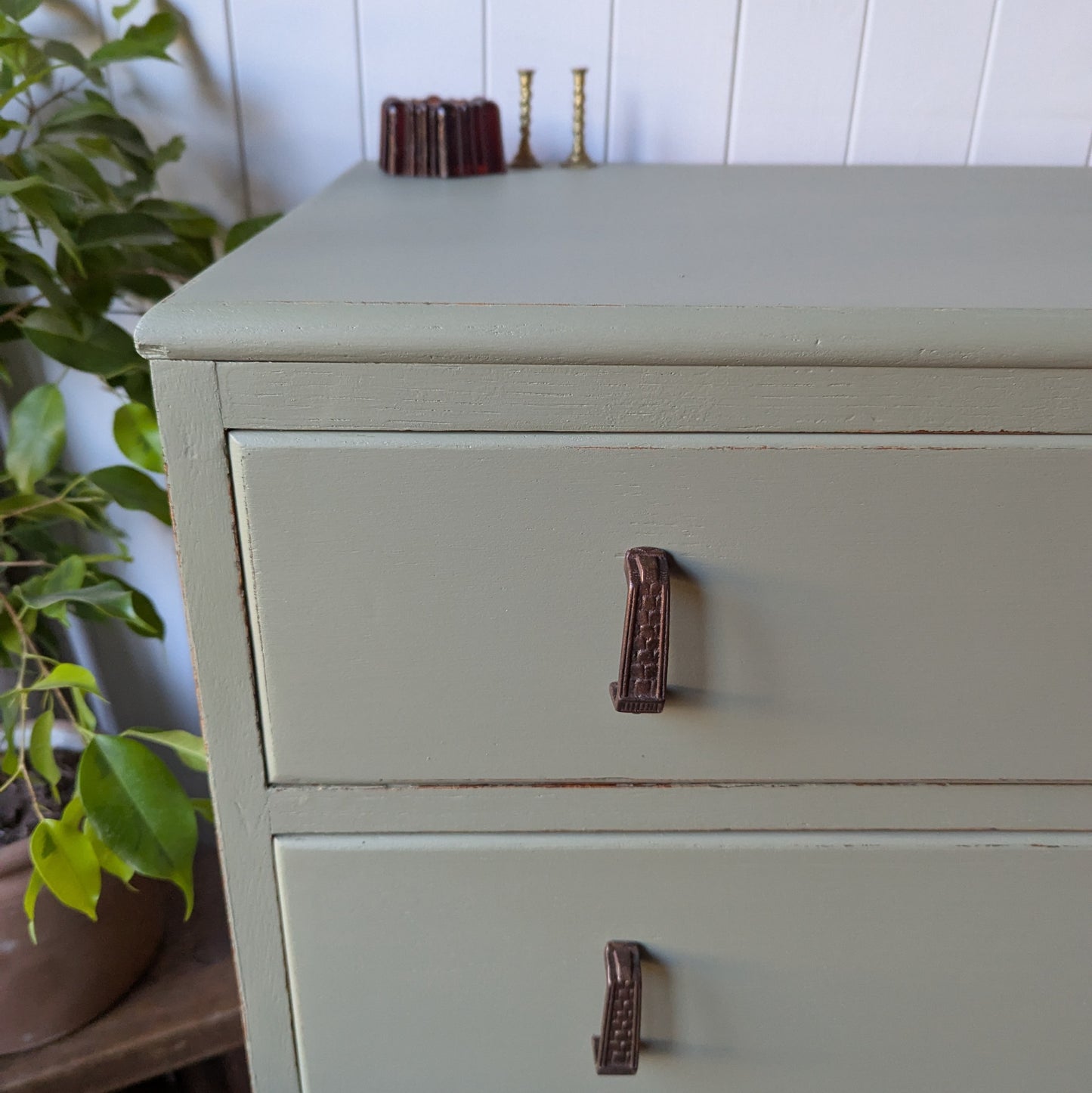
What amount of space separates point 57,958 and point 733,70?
961mm

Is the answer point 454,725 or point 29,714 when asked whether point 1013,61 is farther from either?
point 29,714

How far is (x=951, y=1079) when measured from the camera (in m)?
0.56

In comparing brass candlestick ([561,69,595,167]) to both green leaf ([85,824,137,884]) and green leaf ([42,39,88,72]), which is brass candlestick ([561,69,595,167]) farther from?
green leaf ([85,824,137,884])

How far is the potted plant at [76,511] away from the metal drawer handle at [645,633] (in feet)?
0.95

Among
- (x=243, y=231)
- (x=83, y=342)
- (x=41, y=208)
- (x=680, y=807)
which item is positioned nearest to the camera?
(x=680, y=807)

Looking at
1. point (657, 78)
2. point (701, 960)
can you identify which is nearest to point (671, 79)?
point (657, 78)

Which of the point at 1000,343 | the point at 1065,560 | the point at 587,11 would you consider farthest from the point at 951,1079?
the point at 587,11

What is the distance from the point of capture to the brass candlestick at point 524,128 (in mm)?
787

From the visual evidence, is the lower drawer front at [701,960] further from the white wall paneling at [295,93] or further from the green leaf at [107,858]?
the white wall paneling at [295,93]

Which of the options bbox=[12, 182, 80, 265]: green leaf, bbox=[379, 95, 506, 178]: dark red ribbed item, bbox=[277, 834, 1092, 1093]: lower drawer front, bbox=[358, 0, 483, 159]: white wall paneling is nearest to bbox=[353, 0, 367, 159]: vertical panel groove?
bbox=[358, 0, 483, 159]: white wall paneling

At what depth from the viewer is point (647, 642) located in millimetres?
432

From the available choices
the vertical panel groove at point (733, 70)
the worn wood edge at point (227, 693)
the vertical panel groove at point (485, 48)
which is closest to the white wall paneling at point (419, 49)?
the vertical panel groove at point (485, 48)

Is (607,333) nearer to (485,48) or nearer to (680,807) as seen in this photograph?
(680,807)

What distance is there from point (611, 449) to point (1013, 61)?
0.67m
